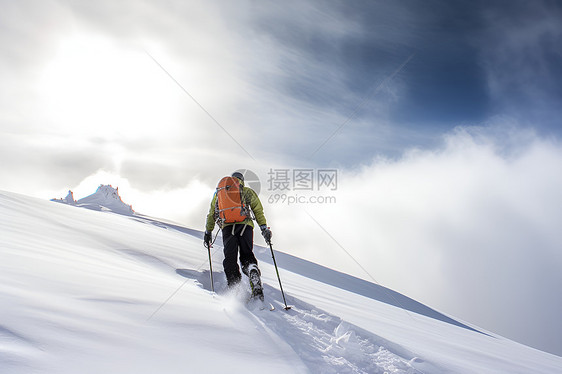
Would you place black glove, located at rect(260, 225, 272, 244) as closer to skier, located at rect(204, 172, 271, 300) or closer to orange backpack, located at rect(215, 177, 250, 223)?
skier, located at rect(204, 172, 271, 300)

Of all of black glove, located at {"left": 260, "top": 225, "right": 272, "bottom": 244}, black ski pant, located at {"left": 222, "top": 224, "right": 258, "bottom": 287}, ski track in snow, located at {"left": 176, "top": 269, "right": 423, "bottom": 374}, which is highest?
black glove, located at {"left": 260, "top": 225, "right": 272, "bottom": 244}

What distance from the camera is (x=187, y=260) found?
25.0 ft

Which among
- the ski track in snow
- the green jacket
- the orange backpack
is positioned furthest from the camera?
the green jacket

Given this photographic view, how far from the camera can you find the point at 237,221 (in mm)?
5945

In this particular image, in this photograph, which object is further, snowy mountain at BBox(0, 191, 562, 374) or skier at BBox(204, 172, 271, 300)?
skier at BBox(204, 172, 271, 300)

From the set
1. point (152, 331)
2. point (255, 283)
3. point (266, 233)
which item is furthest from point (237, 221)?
point (152, 331)

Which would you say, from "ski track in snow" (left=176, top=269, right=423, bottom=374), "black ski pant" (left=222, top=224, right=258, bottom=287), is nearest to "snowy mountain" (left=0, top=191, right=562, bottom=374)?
"ski track in snow" (left=176, top=269, right=423, bottom=374)

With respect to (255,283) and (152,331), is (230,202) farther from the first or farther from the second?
(152,331)

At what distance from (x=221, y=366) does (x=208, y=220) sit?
4.26 m

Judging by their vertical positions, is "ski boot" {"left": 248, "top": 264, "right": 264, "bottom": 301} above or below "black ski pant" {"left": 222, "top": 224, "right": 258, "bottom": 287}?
below

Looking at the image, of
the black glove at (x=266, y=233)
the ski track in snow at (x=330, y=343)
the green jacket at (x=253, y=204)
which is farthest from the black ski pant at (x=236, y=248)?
the ski track in snow at (x=330, y=343)

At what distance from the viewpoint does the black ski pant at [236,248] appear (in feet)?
18.8

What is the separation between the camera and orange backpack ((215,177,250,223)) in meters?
5.91

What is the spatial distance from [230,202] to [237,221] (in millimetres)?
412
